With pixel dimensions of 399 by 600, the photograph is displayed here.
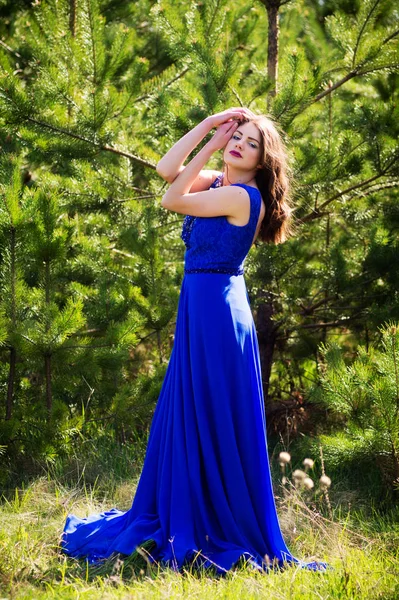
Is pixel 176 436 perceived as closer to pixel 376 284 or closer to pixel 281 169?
pixel 281 169

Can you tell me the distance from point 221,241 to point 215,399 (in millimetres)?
612

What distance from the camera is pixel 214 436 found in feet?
9.86

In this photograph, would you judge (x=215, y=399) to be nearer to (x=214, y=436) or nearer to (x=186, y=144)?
(x=214, y=436)

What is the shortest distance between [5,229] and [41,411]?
3.11 ft

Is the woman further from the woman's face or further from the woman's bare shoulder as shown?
the woman's bare shoulder

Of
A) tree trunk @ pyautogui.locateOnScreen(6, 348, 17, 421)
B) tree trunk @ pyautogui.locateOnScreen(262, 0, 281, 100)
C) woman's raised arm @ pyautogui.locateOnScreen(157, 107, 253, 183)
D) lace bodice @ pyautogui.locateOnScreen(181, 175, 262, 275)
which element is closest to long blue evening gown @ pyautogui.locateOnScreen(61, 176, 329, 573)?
lace bodice @ pyautogui.locateOnScreen(181, 175, 262, 275)

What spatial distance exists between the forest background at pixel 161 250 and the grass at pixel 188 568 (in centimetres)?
24

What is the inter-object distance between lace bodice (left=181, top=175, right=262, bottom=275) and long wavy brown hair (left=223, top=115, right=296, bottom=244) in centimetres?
12

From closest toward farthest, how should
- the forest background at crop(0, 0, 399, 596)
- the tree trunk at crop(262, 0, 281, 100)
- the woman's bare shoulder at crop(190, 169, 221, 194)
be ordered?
1. the woman's bare shoulder at crop(190, 169, 221, 194)
2. the forest background at crop(0, 0, 399, 596)
3. the tree trunk at crop(262, 0, 281, 100)

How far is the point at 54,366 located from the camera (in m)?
3.87

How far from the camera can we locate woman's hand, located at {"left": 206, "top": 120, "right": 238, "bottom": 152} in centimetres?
309

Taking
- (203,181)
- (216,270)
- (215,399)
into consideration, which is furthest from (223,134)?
(215,399)

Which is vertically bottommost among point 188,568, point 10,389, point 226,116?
point 188,568

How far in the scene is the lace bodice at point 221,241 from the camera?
297 centimetres
